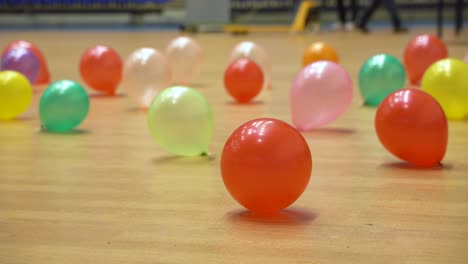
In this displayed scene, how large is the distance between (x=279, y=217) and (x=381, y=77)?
2.06m

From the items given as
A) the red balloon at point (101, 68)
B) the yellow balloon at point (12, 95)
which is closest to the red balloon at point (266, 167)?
the yellow balloon at point (12, 95)

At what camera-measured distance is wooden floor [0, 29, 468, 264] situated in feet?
5.51

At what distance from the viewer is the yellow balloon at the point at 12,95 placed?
3502 mm

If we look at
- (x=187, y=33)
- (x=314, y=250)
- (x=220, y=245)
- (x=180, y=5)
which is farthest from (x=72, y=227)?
(x=180, y=5)

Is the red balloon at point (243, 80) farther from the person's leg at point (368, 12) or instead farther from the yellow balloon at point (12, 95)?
the person's leg at point (368, 12)

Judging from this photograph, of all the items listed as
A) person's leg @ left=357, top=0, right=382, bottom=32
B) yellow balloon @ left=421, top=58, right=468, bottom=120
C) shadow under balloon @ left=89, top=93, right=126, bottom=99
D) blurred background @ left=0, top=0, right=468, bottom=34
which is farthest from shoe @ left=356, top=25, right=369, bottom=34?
yellow balloon @ left=421, top=58, right=468, bottom=120

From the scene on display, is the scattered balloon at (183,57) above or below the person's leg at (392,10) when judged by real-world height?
above

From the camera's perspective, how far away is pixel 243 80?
4125 millimetres

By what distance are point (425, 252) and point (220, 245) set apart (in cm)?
44

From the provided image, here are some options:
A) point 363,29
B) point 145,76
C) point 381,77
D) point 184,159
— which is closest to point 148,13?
point 363,29

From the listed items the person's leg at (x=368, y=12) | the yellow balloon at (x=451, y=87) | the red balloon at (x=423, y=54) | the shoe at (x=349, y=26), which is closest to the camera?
the yellow balloon at (x=451, y=87)

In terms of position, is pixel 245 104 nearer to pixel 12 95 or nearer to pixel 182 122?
pixel 12 95

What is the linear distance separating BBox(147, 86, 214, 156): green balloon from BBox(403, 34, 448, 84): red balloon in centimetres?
232

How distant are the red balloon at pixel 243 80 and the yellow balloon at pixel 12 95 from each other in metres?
1.08
